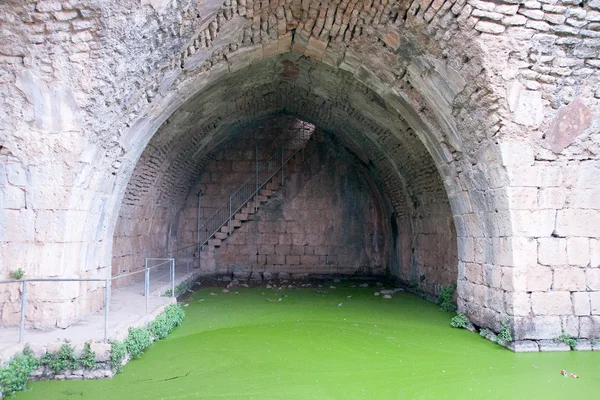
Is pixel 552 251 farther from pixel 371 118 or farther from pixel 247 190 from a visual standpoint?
pixel 247 190

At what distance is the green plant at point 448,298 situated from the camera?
8.37m

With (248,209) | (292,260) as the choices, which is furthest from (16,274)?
(292,260)

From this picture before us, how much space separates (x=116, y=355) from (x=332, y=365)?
240cm

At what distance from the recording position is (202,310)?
8.53m

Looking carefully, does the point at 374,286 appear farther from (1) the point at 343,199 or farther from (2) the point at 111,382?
(2) the point at 111,382

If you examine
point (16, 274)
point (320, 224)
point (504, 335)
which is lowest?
point (504, 335)

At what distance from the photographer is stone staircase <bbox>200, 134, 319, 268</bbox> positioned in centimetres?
1363

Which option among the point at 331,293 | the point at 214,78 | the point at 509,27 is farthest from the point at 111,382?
the point at 331,293

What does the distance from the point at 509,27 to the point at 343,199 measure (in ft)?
28.8

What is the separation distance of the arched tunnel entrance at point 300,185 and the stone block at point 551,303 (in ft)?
9.78

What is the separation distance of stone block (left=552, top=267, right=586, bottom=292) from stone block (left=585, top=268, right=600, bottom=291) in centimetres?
5

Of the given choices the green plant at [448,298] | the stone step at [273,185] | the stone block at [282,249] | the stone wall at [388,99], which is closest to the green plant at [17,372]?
the stone wall at [388,99]

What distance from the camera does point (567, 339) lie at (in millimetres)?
5734

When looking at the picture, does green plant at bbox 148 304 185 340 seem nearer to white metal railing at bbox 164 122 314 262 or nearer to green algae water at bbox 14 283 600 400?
green algae water at bbox 14 283 600 400
